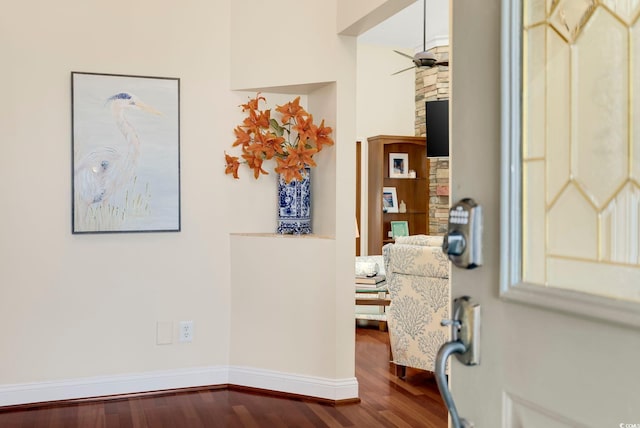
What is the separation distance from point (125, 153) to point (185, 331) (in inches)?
44.7

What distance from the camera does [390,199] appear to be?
7.59 m

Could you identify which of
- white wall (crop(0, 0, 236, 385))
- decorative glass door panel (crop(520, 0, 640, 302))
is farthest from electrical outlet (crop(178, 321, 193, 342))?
decorative glass door panel (crop(520, 0, 640, 302))

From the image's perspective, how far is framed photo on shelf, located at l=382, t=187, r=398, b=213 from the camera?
24.7ft

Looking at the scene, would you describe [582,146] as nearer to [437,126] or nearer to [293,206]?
[293,206]

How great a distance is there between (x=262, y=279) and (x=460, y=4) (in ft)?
9.40

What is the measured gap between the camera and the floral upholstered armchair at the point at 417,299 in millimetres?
3523

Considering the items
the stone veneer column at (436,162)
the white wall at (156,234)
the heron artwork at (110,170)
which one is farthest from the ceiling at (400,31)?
the heron artwork at (110,170)

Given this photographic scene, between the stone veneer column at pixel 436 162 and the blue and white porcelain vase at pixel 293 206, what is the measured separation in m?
3.66

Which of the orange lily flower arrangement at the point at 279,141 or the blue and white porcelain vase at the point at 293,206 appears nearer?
the orange lily flower arrangement at the point at 279,141

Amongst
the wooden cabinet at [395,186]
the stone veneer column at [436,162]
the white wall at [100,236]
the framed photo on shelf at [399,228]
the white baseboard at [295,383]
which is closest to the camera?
the white wall at [100,236]

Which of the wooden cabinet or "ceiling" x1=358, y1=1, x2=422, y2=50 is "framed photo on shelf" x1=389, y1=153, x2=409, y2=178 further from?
"ceiling" x1=358, y1=1, x2=422, y2=50

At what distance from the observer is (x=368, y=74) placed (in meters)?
7.45

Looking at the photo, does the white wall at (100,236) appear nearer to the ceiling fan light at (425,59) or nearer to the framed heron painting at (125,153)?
the framed heron painting at (125,153)

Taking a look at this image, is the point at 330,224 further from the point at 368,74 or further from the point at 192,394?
the point at 368,74
